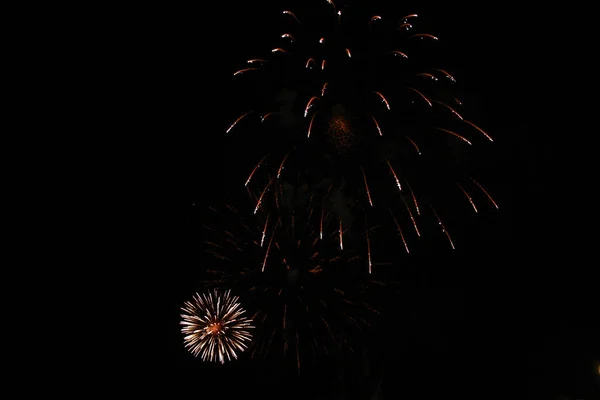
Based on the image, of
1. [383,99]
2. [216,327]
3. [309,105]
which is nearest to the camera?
[383,99]

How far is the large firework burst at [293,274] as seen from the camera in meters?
9.36

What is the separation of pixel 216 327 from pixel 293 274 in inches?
65.2

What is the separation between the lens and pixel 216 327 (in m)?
9.34

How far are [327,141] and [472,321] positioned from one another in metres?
5.66

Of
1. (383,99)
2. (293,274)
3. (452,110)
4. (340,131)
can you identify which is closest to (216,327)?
(293,274)

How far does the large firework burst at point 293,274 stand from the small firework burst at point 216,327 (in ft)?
1.03

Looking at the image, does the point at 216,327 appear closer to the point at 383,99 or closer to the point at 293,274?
the point at 293,274

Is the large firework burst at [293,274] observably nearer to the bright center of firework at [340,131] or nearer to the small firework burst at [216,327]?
the small firework burst at [216,327]

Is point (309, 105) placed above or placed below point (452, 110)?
below

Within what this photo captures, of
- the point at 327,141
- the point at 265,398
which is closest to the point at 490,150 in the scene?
the point at 327,141

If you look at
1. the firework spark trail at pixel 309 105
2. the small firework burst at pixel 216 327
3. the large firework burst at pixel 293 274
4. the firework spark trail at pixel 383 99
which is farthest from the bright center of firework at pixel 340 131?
the small firework burst at pixel 216 327

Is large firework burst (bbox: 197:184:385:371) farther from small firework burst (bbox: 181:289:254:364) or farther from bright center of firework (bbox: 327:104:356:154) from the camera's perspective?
bright center of firework (bbox: 327:104:356:154)

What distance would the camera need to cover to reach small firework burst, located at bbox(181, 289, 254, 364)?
30.6ft

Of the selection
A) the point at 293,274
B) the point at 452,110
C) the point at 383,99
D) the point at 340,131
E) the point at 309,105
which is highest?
the point at 383,99
